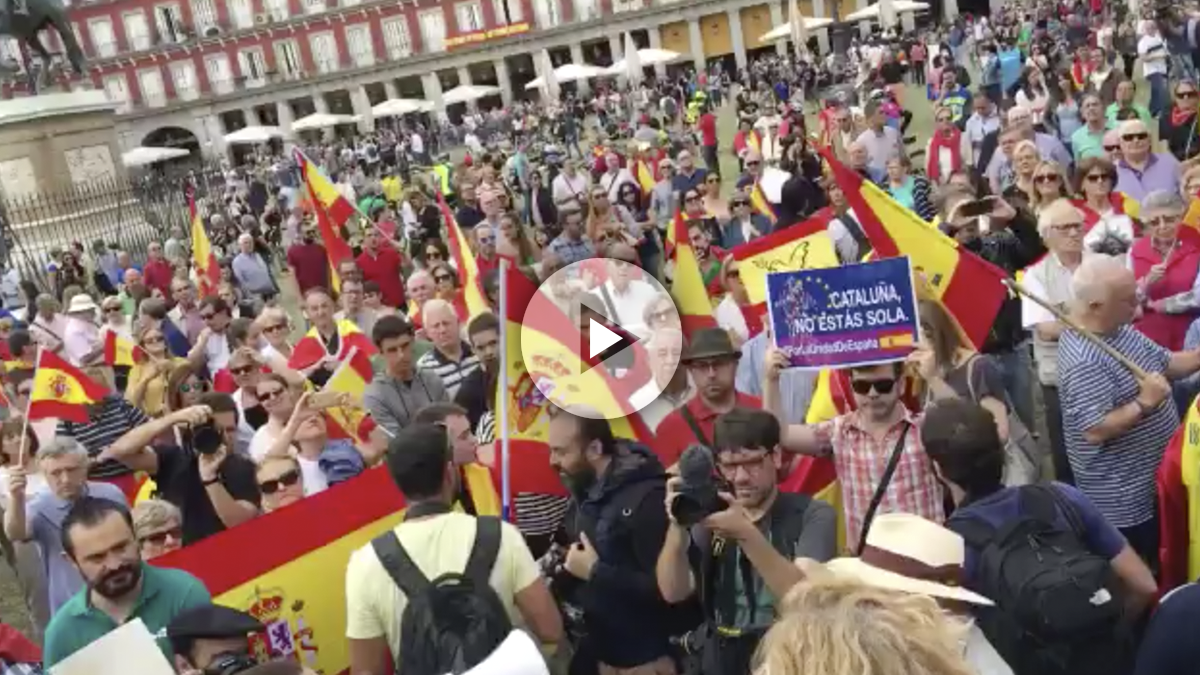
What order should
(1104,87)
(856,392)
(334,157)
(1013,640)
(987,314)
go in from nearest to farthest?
(1013,640), (856,392), (987,314), (1104,87), (334,157)

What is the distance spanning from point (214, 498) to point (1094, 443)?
3.24 metres

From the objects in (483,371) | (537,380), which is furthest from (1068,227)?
→ (483,371)

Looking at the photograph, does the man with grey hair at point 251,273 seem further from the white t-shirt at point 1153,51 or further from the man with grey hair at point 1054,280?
the white t-shirt at point 1153,51

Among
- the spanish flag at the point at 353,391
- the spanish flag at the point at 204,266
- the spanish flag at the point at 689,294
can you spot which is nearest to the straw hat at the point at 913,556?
the spanish flag at the point at 689,294

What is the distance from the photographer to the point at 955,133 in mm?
9914

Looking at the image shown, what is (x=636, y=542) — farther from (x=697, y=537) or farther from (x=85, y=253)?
(x=85, y=253)

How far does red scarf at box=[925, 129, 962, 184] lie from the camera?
386 inches

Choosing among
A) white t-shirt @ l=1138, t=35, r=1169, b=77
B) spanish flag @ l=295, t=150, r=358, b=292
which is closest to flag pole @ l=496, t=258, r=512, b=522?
spanish flag @ l=295, t=150, r=358, b=292

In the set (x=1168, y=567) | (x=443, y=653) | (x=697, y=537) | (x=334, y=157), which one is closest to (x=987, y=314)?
(x=1168, y=567)

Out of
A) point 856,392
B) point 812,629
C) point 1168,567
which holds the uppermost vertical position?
point 812,629

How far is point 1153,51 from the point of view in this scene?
41.8 feet

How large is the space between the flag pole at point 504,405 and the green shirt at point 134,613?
1059mm

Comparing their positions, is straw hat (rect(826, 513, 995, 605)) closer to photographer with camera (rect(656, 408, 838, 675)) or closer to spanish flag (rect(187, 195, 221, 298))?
photographer with camera (rect(656, 408, 838, 675))

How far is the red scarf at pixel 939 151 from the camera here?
9.80m
